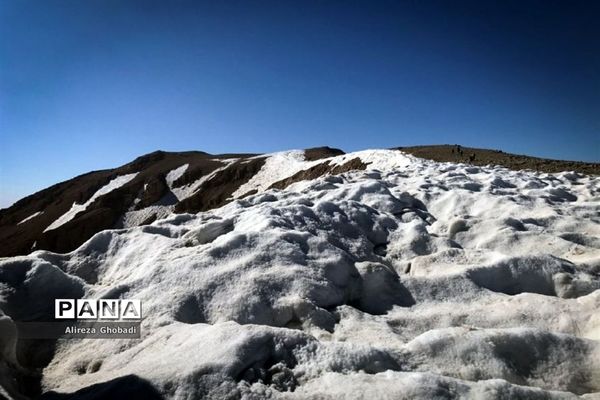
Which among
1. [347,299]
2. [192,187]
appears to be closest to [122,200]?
[192,187]

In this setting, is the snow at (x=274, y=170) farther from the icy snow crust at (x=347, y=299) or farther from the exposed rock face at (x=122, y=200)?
the icy snow crust at (x=347, y=299)

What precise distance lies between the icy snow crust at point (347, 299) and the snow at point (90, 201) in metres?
50.6

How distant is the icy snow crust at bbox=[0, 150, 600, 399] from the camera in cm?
304

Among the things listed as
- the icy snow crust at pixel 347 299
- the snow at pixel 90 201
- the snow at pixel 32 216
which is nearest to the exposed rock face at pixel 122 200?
the snow at pixel 32 216

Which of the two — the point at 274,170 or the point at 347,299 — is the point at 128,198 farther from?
the point at 347,299

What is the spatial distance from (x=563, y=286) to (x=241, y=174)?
147 ft

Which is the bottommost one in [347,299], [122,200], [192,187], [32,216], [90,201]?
[347,299]

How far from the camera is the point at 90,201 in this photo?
52781 millimetres

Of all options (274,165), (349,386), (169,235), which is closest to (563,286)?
(349,386)

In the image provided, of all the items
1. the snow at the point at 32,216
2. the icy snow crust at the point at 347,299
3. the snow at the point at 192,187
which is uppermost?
the snow at the point at 192,187

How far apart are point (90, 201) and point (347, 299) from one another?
2246 inches

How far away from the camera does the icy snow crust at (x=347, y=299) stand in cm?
304

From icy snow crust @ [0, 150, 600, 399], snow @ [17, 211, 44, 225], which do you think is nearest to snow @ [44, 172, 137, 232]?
snow @ [17, 211, 44, 225]

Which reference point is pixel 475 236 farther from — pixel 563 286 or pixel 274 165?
pixel 274 165
